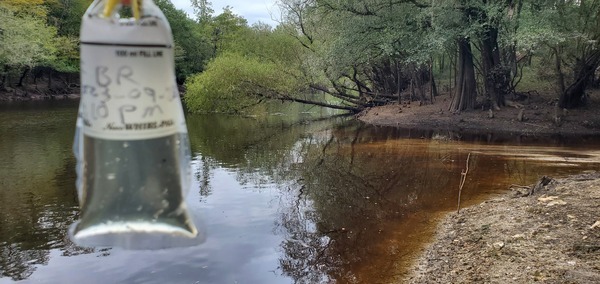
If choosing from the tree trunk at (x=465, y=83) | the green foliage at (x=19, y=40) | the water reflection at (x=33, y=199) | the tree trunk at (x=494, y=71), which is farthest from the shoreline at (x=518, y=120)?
the green foliage at (x=19, y=40)

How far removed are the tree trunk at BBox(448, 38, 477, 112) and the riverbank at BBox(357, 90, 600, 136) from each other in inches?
22.2

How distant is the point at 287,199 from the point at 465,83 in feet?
59.3

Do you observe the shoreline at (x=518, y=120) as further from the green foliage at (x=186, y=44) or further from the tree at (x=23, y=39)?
the green foliage at (x=186, y=44)

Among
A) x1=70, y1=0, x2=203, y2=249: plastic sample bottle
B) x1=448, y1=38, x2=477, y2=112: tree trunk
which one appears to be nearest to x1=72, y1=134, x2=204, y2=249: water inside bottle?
x1=70, y1=0, x2=203, y2=249: plastic sample bottle

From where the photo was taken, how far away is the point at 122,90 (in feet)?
5.63

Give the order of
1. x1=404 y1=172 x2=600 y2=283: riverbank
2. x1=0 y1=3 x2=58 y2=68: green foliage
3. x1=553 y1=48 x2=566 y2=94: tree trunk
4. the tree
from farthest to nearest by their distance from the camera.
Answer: the tree < x1=0 y1=3 x2=58 y2=68: green foliage < x1=553 y1=48 x2=566 y2=94: tree trunk < x1=404 y1=172 x2=600 y2=283: riverbank

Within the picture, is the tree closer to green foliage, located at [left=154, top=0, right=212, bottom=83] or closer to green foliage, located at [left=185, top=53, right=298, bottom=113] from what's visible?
green foliage, located at [left=154, top=0, right=212, bottom=83]

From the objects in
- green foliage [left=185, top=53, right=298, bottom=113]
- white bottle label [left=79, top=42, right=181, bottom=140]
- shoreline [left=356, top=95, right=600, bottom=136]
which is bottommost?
shoreline [left=356, top=95, right=600, bottom=136]

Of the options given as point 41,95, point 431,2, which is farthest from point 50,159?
point 41,95

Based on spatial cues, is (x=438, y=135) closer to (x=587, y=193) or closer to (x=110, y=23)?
(x=587, y=193)

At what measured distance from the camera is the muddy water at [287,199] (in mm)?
8234

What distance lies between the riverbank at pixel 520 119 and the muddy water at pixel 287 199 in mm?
2011

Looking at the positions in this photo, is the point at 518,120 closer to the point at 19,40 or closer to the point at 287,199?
the point at 287,199

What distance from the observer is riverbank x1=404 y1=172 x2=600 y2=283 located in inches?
261
